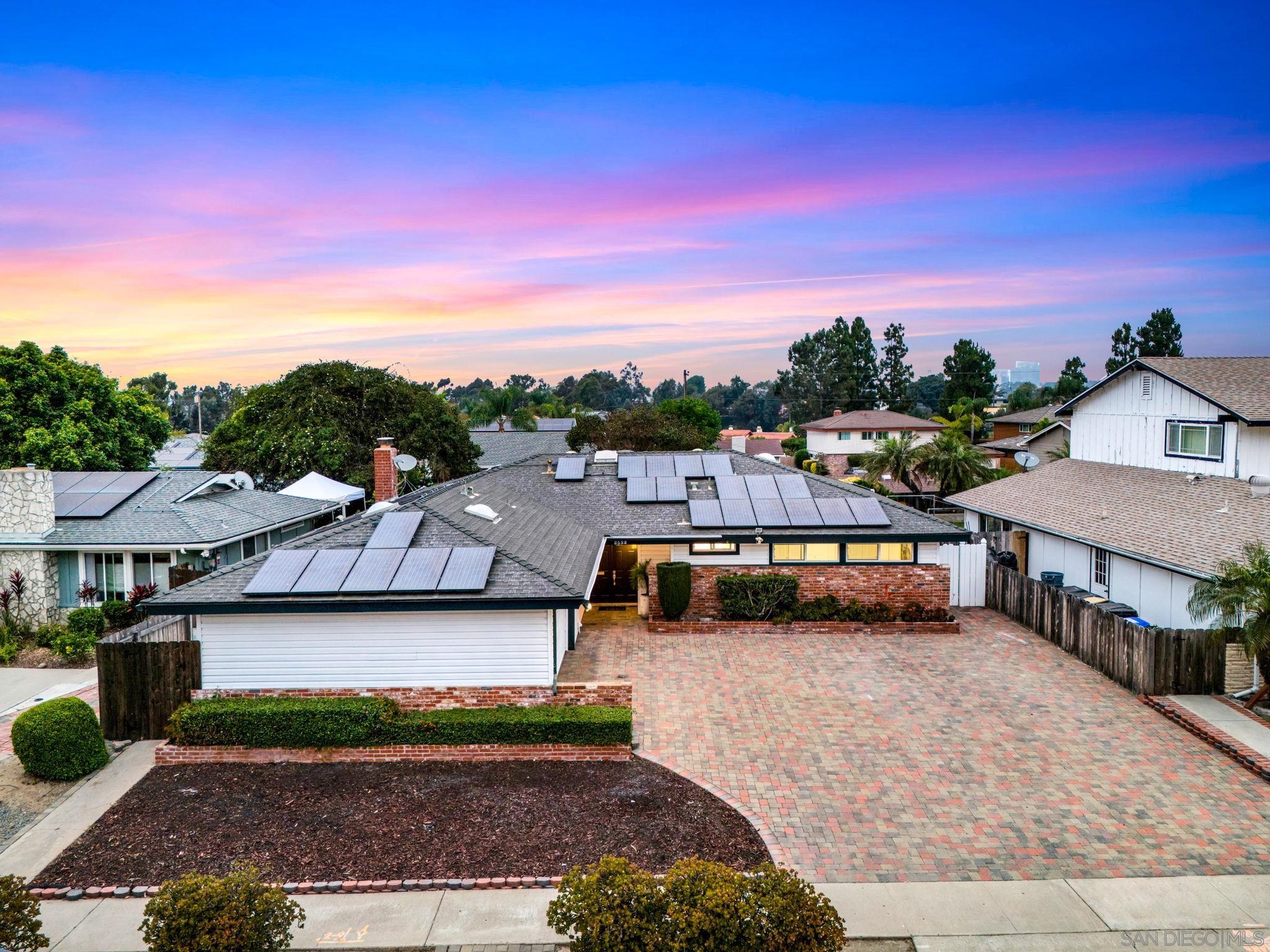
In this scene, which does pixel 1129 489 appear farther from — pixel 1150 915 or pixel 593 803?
pixel 593 803

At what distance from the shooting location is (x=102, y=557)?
17.7 metres

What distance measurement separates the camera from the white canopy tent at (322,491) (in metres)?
23.3

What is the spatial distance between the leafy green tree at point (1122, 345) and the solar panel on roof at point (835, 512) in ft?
206

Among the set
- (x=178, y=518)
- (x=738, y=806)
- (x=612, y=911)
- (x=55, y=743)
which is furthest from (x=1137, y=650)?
(x=178, y=518)

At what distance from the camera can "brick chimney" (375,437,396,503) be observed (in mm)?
18562

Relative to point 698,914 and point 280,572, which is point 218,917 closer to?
point 698,914

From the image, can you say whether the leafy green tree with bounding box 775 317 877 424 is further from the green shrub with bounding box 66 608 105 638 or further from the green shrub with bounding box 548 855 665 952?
the green shrub with bounding box 548 855 665 952

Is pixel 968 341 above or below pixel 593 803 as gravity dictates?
above

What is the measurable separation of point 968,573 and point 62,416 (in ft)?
97.5

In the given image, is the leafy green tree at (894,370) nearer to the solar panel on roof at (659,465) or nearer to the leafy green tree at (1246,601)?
the solar panel on roof at (659,465)

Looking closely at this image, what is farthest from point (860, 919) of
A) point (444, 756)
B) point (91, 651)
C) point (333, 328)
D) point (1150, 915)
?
point (333, 328)

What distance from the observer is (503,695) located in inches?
444

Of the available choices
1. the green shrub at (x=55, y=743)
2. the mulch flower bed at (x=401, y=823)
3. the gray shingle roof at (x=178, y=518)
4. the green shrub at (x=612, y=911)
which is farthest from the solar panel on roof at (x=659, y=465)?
the green shrub at (x=612, y=911)

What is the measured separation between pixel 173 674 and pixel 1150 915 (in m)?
12.9
